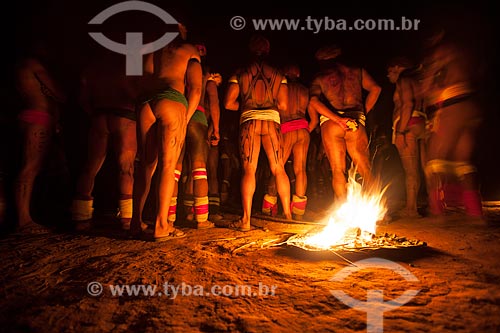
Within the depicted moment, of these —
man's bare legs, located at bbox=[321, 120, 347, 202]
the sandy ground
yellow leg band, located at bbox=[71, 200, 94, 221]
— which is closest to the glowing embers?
the sandy ground

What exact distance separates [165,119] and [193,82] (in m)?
0.64

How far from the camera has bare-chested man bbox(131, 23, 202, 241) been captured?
9.98 ft

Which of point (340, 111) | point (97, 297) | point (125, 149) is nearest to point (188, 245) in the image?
point (97, 297)

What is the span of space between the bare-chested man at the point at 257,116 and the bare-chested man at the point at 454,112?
203cm

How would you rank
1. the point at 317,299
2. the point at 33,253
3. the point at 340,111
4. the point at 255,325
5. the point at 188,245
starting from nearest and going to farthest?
the point at 255,325 < the point at 317,299 < the point at 33,253 < the point at 188,245 < the point at 340,111

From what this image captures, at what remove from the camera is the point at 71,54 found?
22.1ft

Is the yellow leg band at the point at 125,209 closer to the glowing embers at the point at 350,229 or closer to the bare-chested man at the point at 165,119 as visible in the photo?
the bare-chested man at the point at 165,119

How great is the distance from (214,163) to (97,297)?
4103 mm

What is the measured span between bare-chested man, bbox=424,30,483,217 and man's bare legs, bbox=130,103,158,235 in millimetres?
3586

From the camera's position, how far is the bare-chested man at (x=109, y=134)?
11.7ft

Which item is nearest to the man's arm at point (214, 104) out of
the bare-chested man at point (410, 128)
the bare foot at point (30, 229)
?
the bare foot at point (30, 229)

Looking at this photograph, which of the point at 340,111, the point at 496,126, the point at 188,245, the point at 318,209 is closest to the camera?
the point at 188,245

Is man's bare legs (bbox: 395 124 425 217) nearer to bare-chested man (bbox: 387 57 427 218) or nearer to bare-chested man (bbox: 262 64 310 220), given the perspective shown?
bare-chested man (bbox: 387 57 427 218)

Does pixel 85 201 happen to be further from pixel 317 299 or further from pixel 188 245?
pixel 317 299
